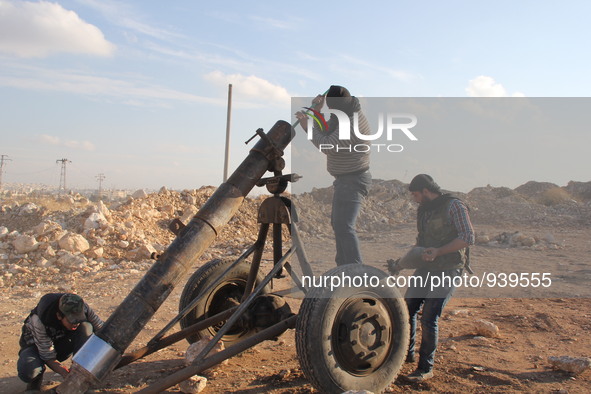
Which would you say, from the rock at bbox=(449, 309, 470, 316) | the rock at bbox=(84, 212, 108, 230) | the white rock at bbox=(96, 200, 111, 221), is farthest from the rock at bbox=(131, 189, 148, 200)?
the rock at bbox=(449, 309, 470, 316)

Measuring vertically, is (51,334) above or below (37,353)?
above

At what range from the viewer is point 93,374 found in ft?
10.6

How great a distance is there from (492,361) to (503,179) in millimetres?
1724

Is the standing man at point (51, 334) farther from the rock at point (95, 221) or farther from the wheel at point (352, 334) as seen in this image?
the rock at point (95, 221)

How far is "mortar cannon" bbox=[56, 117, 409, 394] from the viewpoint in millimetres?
3371

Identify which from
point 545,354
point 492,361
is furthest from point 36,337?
point 545,354

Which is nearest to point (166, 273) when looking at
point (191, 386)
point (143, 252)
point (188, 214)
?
point (191, 386)

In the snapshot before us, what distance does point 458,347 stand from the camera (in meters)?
5.09

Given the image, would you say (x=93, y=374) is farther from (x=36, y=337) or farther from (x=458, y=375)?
(x=458, y=375)

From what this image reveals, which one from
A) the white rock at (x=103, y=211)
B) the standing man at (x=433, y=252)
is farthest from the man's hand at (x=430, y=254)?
the white rock at (x=103, y=211)

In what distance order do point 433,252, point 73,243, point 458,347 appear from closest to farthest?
1. point 433,252
2. point 458,347
3. point 73,243

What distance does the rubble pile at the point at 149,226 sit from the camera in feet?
15.1

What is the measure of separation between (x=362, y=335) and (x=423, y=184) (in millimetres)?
1325

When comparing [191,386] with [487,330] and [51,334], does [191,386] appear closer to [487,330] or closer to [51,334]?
[51,334]
